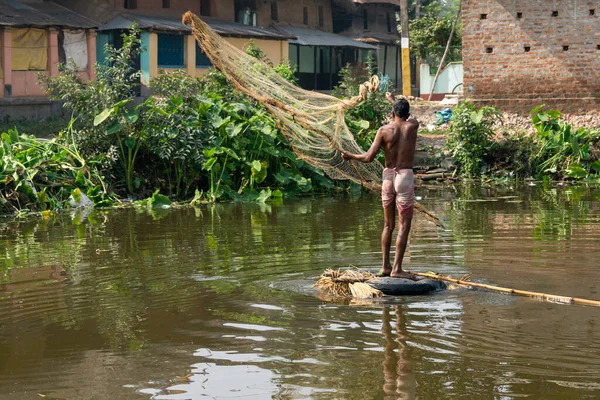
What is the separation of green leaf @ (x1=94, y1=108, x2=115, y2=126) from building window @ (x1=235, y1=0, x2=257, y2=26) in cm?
2043

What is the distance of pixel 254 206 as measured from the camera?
16.5 metres

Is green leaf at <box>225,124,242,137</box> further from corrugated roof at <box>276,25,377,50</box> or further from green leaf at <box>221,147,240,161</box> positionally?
corrugated roof at <box>276,25,377,50</box>

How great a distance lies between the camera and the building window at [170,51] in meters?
31.8

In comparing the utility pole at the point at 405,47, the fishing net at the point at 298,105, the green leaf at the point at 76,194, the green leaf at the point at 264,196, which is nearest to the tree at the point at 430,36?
the utility pole at the point at 405,47

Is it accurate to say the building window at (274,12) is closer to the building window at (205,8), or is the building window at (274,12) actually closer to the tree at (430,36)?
the building window at (205,8)

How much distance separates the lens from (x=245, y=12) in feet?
120

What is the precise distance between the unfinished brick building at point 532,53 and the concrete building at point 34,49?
10852mm

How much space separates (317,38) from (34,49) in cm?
1302

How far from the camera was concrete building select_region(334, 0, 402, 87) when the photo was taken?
4338 centimetres

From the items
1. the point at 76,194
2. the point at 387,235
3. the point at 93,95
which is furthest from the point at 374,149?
the point at 93,95

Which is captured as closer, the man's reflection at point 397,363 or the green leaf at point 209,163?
the man's reflection at point 397,363

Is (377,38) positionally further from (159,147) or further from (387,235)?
(387,235)

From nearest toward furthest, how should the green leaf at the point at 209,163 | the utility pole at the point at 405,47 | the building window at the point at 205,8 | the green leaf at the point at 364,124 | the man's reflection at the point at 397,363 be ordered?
the man's reflection at the point at 397,363 → the green leaf at the point at 209,163 → the green leaf at the point at 364,124 → the utility pole at the point at 405,47 → the building window at the point at 205,8

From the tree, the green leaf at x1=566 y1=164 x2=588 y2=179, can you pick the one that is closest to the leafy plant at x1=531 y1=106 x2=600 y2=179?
the green leaf at x1=566 y1=164 x2=588 y2=179
